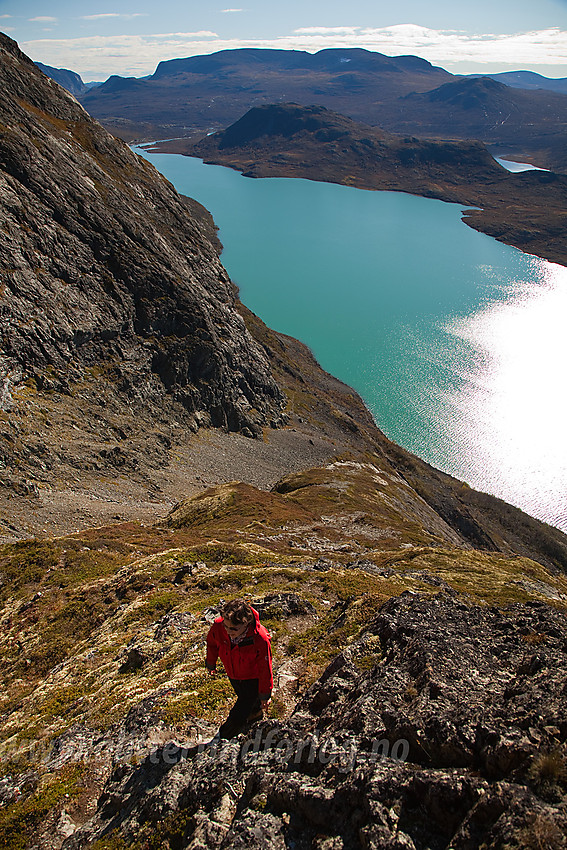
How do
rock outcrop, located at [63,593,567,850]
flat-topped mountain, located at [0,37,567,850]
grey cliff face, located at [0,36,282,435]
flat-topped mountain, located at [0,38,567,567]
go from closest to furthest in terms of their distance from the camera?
1. rock outcrop, located at [63,593,567,850]
2. flat-topped mountain, located at [0,37,567,850]
3. flat-topped mountain, located at [0,38,567,567]
4. grey cliff face, located at [0,36,282,435]

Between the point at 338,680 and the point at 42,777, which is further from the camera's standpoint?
the point at 338,680

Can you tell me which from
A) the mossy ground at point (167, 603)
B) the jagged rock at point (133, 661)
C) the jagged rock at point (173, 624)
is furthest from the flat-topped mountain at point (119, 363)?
the jagged rock at point (133, 661)

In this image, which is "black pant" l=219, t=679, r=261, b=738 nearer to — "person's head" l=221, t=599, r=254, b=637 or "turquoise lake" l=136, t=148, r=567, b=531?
"person's head" l=221, t=599, r=254, b=637

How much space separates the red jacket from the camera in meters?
9.71

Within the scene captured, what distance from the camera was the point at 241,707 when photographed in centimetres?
1056

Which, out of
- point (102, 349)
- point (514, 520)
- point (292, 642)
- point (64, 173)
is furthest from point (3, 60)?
point (514, 520)

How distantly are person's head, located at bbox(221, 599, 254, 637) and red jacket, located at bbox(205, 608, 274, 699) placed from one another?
0.22 metres

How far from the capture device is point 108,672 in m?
14.9

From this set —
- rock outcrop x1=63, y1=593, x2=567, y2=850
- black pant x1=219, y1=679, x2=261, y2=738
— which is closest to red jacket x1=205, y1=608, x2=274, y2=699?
black pant x1=219, y1=679, x2=261, y2=738

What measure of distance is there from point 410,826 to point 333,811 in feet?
4.12

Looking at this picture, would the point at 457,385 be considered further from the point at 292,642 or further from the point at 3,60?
the point at 292,642

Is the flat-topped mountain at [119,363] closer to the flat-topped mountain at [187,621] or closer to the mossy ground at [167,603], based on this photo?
the flat-topped mountain at [187,621]

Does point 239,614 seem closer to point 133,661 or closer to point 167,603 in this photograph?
point 133,661

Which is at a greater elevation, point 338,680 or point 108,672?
point 338,680
